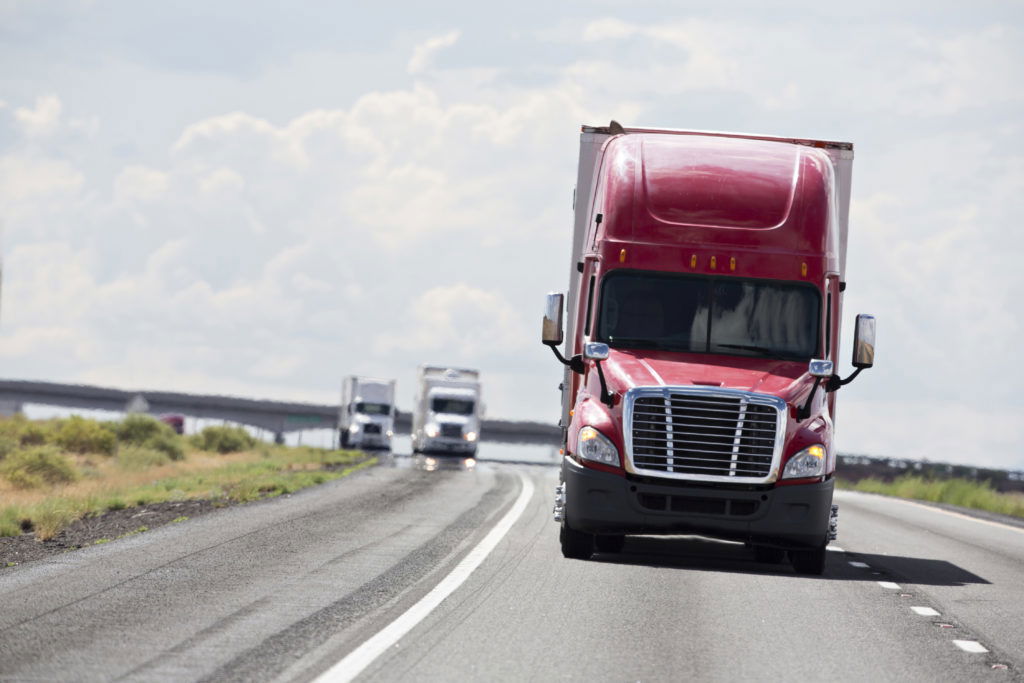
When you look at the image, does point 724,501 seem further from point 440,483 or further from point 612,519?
point 440,483

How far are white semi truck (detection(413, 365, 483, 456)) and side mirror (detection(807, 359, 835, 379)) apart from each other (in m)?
44.3

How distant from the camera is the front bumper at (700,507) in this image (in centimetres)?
1431

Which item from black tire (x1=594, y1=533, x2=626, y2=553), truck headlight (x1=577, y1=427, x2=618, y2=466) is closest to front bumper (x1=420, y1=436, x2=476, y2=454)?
black tire (x1=594, y1=533, x2=626, y2=553)

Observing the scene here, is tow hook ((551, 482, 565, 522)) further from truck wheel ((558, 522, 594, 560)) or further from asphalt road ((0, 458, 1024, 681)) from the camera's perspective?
asphalt road ((0, 458, 1024, 681))

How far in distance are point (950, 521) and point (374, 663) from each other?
2135cm

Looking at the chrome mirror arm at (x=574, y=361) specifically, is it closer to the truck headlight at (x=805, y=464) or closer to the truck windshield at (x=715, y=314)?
the truck windshield at (x=715, y=314)

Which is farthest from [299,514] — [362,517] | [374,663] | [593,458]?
[374,663]

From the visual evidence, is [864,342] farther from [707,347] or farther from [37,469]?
[37,469]

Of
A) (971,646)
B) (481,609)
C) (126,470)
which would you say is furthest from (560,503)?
(126,470)

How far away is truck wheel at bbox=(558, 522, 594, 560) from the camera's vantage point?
15557 mm

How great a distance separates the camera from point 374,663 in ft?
30.0

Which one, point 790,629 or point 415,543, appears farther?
point 415,543

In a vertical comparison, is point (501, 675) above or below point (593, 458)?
below

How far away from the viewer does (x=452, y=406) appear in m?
59.7
